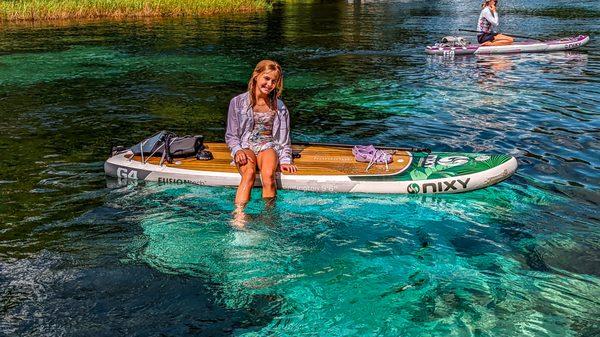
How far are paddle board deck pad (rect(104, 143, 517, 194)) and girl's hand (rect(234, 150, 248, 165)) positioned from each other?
492 millimetres

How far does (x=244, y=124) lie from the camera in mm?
8531

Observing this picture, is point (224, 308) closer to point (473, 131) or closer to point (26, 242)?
point (26, 242)

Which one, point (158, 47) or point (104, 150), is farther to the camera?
point (158, 47)

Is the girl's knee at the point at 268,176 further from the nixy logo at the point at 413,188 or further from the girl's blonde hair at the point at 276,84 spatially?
the nixy logo at the point at 413,188

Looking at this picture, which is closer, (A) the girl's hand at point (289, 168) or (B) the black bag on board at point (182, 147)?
(A) the girl's hand at point (289, 168)

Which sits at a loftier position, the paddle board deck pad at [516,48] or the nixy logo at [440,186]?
the paddle board deck pad at [516,48]

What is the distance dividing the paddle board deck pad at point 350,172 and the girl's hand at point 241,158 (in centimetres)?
49

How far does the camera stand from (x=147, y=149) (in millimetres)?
9586

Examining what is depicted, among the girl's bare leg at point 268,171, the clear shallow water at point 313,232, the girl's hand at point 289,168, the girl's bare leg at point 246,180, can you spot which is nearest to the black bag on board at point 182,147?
the clear shallow water at point 313,232

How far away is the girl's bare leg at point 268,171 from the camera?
328 inches

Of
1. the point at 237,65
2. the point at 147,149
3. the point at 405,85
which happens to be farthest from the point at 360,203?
the point at 237,65

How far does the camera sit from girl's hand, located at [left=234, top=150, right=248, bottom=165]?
819 centimetres

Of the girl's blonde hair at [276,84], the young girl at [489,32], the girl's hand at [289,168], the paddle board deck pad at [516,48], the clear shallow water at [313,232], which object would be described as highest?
the young girl at [489,32]

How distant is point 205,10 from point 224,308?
3863 cm
